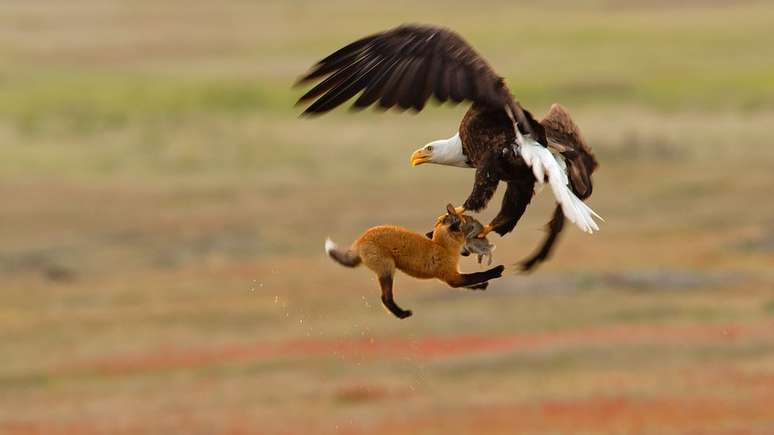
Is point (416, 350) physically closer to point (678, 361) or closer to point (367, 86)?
point (678, 361)

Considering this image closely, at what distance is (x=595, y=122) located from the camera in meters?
56.7

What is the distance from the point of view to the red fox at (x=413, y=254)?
8.33m

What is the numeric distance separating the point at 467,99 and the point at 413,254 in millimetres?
776

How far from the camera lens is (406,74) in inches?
328

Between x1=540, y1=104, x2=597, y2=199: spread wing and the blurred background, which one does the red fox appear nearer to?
x1=540, y1=104, x2=597, y2=199: spread wing

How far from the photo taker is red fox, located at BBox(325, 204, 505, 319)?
8328mm

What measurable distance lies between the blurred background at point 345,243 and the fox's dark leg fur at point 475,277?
15371 mm

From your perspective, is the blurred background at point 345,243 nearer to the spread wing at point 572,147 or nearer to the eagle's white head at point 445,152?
the spread wing at point 572,147

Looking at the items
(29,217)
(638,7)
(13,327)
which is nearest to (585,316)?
(13,327)

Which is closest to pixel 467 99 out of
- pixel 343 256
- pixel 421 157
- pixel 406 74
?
pixel 406 74

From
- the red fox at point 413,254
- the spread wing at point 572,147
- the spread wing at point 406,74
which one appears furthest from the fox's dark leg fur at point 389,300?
the spread wing at point 572,147

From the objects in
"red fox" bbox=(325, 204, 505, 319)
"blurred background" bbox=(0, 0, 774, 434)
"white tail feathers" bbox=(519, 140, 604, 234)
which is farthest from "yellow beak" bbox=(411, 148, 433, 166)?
"blurred background" bbox=(0, 0, 774, 434)

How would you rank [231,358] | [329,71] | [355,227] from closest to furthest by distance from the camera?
[329,71], [231,358], [355,227]

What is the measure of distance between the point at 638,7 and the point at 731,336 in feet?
204
